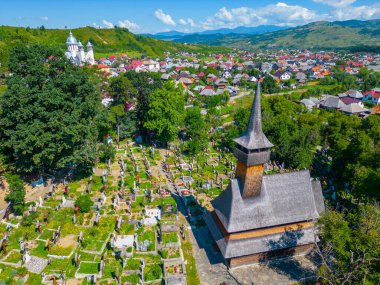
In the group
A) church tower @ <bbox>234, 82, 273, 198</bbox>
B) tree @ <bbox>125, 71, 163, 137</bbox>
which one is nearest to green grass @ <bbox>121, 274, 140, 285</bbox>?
church tower @ <bbox>234, 82, 273, 198</bbox>

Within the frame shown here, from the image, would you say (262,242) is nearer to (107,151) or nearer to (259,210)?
(259,210)

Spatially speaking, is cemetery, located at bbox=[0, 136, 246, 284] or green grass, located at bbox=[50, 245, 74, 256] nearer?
cemetery, located at bbox=[0, 136, 246, 284]

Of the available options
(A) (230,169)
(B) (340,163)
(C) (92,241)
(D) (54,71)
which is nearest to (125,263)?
(C) (92,241)

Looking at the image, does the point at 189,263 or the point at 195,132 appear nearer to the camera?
the point at 189,263

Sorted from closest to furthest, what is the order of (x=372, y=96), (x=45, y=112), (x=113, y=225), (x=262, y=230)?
(x=262, y=230) → (x=113, y=225) → (x=45, y=112) → (x=372, y=96)

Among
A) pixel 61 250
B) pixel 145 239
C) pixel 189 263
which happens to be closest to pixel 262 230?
pixel 189 263

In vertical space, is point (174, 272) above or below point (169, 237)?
above

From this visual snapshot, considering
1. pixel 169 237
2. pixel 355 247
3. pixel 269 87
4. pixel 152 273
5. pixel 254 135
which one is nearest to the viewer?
pixel 355 247

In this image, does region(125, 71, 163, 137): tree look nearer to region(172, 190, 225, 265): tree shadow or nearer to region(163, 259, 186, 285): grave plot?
region(172, 190, 225, 265): tree shadow
